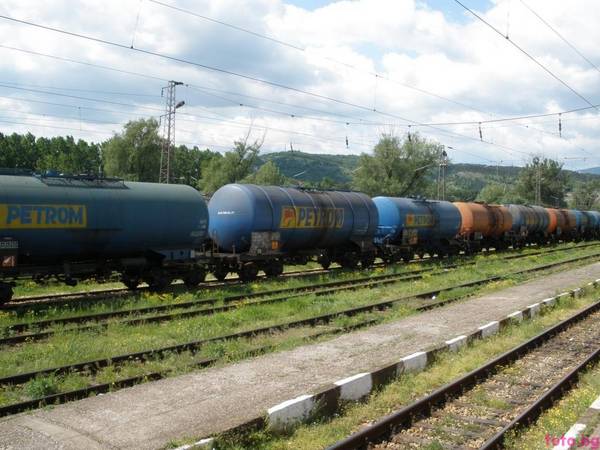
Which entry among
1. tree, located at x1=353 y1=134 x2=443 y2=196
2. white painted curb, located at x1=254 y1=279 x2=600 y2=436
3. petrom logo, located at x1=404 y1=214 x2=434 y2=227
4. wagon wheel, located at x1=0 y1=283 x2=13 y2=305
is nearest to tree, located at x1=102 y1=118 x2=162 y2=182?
tree, located at x1=353 y1=134 x2=443 y2=196

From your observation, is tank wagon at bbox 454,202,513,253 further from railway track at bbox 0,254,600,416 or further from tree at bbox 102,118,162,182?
tree at bbox 102,118,162,182

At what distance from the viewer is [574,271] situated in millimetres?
26781

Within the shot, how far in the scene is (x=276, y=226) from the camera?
20953 millimetres

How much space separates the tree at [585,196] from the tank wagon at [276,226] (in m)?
105

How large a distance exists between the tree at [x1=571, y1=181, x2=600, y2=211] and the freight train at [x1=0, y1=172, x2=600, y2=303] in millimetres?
98257

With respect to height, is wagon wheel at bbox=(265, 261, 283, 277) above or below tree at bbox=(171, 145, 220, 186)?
below

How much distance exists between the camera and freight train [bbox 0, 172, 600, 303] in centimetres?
1490

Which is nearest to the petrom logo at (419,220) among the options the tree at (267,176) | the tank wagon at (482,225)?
the tank wagon at (482,225)

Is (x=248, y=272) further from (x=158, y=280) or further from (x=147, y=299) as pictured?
(x=147, y=299)

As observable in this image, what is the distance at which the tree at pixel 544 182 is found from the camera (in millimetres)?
104188

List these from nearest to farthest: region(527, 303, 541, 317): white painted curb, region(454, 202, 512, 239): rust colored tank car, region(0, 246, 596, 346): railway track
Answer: region(0, 246, 596, 346): railway track → region(527, 303, 541, 317): white painted curb → region(454, 202, 512, 239): rust colored tank car

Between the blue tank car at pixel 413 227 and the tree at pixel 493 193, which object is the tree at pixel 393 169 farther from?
the tree at pixel 493 193

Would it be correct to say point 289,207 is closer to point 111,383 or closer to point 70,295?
point 70,295

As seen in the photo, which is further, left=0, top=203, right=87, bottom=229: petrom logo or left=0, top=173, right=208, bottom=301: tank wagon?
left=0, top=173, right=208, bottom=301: tank wagon
